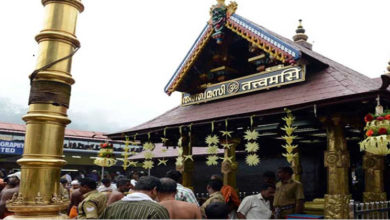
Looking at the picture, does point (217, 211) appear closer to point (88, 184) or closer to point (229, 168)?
point (88, 184)

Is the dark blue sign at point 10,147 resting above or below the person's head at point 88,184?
above

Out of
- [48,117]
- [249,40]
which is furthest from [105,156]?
[48,117]

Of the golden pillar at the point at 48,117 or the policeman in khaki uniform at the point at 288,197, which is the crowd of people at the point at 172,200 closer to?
the policeman in khaki uniform at the point at 288,197

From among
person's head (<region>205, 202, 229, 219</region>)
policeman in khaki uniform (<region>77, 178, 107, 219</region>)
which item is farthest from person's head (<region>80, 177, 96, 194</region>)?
person's head (<region>205, 202, 229, 219</region>)

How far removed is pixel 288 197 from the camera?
25.3ft

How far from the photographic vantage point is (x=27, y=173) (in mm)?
2135

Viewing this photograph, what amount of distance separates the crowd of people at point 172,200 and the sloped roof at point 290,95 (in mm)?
1731

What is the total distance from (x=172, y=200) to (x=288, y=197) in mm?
4334

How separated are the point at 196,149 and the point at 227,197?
1322cm

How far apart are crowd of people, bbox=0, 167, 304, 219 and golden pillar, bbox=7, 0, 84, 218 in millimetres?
1039

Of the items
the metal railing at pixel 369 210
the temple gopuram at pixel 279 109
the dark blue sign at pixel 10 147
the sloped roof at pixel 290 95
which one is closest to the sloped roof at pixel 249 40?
the temple gopuram at pixel 279 109

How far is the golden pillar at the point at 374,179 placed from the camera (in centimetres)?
782

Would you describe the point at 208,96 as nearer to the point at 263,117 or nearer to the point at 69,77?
the point at 263,117

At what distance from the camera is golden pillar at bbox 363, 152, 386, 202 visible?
7820 millimetres
